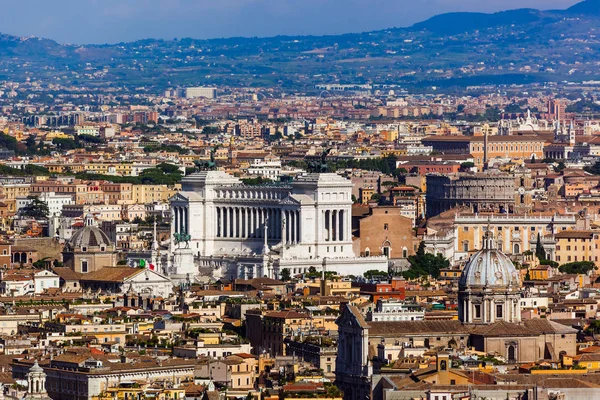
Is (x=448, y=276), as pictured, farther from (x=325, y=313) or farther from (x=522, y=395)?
(x=522, y=395)

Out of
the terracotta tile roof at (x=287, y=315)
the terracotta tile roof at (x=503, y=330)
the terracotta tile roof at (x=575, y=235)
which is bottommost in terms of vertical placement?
the terracotta tile roof at (x=287, y=315)

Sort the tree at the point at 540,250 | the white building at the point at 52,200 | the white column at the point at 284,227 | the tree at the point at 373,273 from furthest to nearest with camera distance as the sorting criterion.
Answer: the white building at the point at 52,200 < the tree at the point at 540,250 < the white column at the point at 284,227 < the tree at the point at 373,273

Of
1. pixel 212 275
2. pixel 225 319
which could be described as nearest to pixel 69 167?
pixel 212 275

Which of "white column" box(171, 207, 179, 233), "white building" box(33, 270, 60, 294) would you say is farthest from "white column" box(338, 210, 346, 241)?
"white building" box(33, 270, 60, 294)

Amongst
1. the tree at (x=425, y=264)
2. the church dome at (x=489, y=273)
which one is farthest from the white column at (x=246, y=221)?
the church dome at (x=489, y=273)

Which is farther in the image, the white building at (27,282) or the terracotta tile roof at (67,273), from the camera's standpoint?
the terracotta tile roof at (67,273)

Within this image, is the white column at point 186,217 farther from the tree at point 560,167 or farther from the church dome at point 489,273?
the tree at point 560,167
